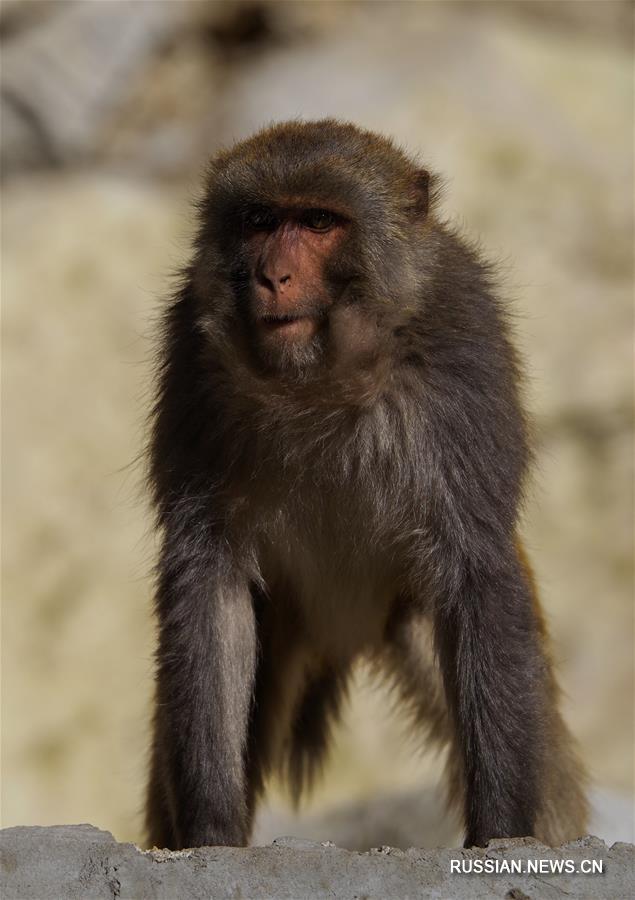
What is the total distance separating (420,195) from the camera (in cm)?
524

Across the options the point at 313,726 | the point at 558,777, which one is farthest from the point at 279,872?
the point at 313,726

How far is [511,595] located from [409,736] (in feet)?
5.92

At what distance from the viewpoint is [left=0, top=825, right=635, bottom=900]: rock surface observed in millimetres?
3812

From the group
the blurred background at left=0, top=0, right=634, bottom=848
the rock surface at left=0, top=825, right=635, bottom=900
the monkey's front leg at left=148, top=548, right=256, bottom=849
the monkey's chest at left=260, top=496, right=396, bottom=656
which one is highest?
the blurred background at left=0, top=0, right=634, bottom=848

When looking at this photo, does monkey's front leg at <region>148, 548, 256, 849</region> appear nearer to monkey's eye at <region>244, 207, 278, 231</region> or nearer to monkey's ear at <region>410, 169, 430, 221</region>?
monkey's eye at <region>244, 207, 278, 231</region>

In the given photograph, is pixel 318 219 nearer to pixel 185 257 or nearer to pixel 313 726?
pixel 313 726

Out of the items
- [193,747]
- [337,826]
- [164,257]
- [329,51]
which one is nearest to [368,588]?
[193,747]

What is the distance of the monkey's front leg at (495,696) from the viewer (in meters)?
4.82

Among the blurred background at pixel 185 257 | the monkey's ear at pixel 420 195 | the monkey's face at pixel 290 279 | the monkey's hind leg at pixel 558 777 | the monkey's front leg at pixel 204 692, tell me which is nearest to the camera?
the monkey's face at pixel 290 279

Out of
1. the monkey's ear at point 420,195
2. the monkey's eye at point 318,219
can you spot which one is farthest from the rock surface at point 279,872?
the monkey's ear at point 420,195

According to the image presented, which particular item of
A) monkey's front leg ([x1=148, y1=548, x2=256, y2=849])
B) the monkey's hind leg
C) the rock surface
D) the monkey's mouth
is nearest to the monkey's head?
the monkey's mouth

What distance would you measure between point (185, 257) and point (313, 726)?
6929 mm

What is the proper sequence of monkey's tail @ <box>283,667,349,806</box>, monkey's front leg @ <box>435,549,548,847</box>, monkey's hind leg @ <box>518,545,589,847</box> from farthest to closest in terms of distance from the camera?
monkey's tail @ <box>283,667,349,806</box> → monkey's hind leg @ <box>518,545,589,847</box> → monkey's front leg @ <box>435,549,548,847</box>

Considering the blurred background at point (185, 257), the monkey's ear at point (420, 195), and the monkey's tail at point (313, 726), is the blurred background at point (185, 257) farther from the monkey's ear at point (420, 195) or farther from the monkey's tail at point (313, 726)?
the monkey's ear at point (420, 195)
